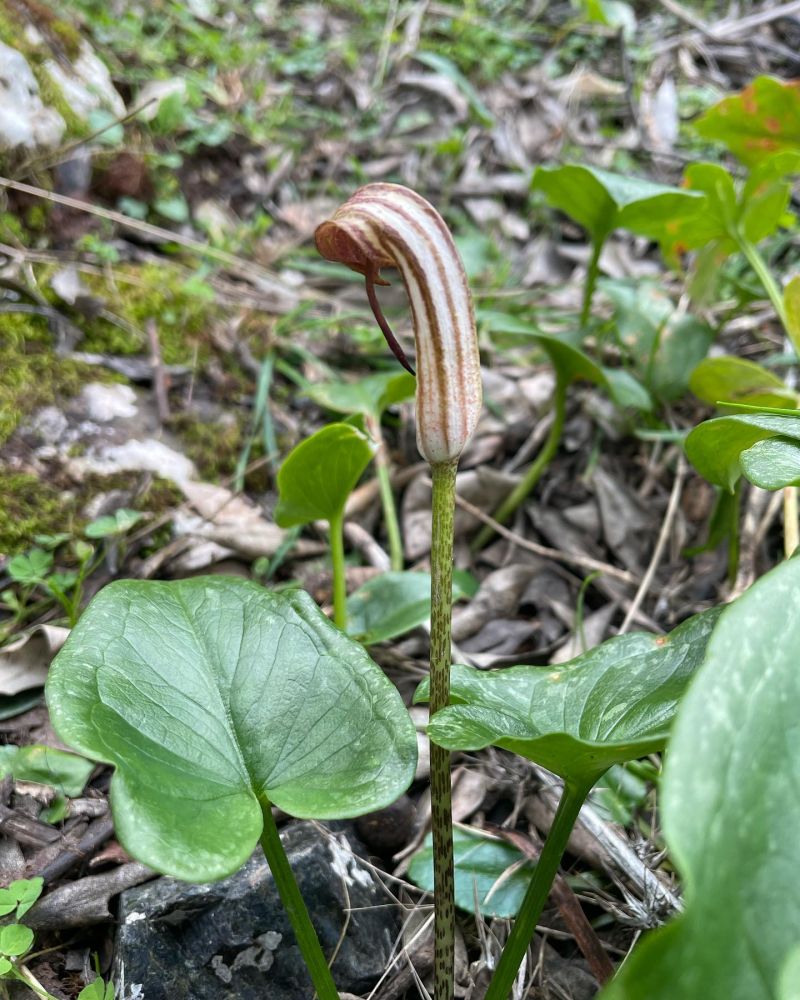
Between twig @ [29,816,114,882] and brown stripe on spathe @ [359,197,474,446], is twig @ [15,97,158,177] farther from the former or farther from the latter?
twig @ [29,816,114,882]

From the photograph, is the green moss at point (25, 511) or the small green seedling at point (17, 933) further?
the green moss at point (25, 511)

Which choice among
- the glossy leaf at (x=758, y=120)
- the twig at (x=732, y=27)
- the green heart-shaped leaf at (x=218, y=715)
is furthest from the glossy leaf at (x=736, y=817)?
the twig at (x=732, y=27)

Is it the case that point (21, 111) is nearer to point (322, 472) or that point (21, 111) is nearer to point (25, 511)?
point (25, 511)

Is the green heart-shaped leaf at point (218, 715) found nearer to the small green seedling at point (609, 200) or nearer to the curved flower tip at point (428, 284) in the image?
the curved flower tip at point (428, 284)

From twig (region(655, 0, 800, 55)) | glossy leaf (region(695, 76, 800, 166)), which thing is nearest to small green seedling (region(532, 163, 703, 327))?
glossy leaf (region(695, 76, 800, 166))

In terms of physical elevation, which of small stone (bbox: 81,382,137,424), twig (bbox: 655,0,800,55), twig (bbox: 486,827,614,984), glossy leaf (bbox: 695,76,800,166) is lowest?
twig (bbox: 486,827,614,984)

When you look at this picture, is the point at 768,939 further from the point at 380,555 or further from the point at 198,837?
the point at 380,555
